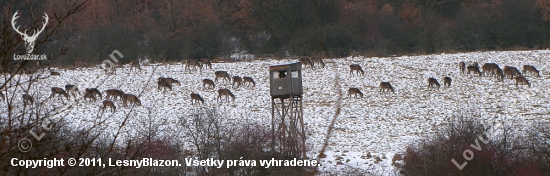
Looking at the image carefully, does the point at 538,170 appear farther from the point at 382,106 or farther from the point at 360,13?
the point at 360,13

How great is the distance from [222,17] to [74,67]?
1654 centimetres

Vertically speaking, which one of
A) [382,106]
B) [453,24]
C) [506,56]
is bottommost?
[382,106]

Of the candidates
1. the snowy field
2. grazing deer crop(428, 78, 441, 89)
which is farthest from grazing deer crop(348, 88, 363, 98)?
grazing deer crop(428, 78, 441, 89)

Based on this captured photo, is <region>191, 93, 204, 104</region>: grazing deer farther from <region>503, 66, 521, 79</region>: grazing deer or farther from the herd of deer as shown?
<region>503, 66, 521, 79</region>: grazing deer

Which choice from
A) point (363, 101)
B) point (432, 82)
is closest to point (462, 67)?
point (432, 82)

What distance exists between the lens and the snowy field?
25672mm

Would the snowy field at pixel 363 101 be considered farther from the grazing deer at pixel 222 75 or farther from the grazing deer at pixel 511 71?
the grazing deer at pixel 222 75

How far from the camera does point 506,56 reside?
4178 centimetres

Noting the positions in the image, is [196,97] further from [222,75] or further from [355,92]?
[355,92]

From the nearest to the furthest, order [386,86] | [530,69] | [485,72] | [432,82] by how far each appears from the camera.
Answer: [386,86]
[432,82]
[530,69]
[485,72]

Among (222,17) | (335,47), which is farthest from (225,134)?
(222,17)

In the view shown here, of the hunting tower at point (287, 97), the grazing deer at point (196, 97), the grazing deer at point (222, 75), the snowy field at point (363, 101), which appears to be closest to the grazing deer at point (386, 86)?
the snowy field at point (363, 101)

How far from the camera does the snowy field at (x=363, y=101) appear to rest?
2567 centimetres

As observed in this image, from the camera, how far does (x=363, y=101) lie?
32.5 meters
